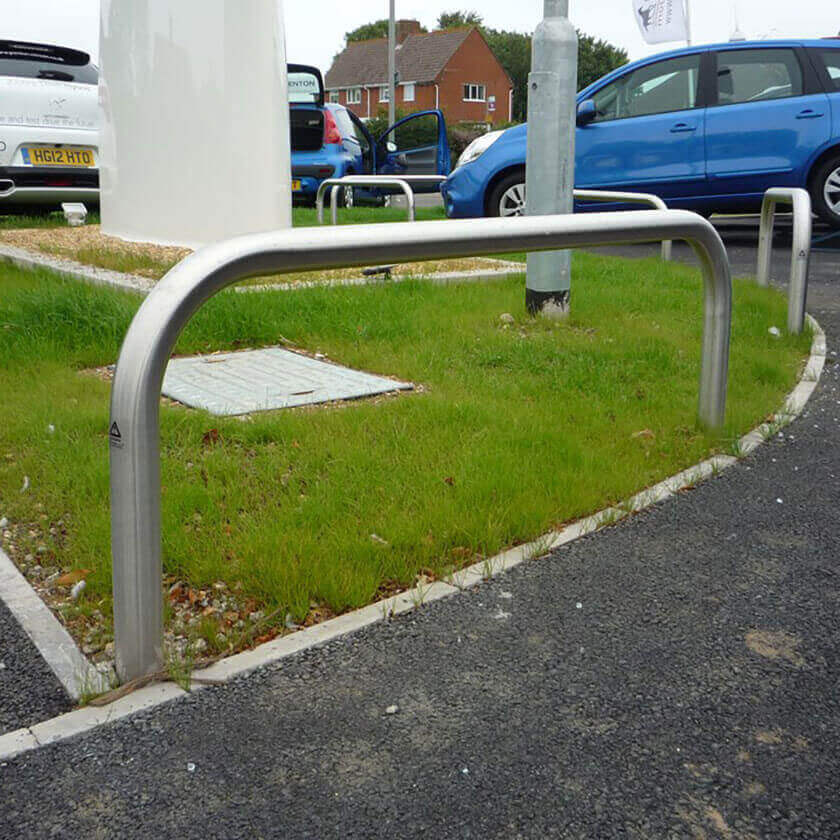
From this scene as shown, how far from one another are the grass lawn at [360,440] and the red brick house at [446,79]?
224 feet

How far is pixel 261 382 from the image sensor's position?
4.96 meters

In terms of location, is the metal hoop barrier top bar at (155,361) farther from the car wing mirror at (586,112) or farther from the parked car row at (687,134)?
the car wing mirror at (586,112)

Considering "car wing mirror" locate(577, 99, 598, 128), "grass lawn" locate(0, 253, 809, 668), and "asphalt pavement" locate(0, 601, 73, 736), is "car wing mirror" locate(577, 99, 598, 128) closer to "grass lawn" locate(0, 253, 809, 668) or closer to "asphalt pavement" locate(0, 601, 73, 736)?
"grass lawn" locate(0, 253, 809, 668)

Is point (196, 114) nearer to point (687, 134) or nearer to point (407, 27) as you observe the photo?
point (687, 134)

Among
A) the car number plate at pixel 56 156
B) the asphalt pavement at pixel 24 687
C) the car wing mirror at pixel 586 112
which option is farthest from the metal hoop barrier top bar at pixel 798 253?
the car number plate at pixel 56 156

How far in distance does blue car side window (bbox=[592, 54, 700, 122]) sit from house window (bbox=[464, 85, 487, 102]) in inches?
2641

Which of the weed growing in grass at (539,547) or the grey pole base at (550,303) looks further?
the grey pole base at (550,303)

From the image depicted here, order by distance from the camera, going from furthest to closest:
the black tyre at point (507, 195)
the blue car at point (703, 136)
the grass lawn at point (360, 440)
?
the black tyre at point (507, 195) → the blue car at point (703, 136) → the grass lawn at point (360, 440)

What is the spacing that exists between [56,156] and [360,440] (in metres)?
7.09

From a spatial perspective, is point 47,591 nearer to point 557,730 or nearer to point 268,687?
point 268,687

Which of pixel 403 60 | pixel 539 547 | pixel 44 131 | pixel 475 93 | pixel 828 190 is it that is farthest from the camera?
pixel 403 60

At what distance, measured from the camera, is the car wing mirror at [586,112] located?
10.8m

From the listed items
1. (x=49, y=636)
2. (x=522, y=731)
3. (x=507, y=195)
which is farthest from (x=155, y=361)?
(x=507, y=195)

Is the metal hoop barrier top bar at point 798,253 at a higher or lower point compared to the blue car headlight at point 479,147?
lower
